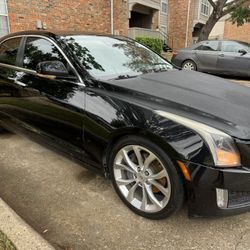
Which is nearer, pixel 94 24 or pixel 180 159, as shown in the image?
pixel 180 159

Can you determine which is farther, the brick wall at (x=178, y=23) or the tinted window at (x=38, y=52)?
the brick wall at (x=178, y=23)

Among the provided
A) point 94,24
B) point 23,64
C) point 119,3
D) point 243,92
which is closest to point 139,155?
point 243,92

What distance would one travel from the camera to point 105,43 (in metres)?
3.10

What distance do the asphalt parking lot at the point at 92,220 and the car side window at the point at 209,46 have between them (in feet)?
24.1

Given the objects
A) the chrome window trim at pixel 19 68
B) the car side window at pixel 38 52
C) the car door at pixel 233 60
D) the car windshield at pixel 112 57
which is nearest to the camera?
the car windshield at pixel 112 57

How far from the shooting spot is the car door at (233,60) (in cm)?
796

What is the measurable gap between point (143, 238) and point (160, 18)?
20.4m

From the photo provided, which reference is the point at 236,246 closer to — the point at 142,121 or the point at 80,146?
the point at 142,121

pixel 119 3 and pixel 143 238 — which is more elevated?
pixel 119 3

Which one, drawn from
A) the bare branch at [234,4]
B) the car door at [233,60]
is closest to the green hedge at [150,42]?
the bare branch at [234,4]

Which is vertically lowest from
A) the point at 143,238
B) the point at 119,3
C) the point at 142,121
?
the point at 143,238

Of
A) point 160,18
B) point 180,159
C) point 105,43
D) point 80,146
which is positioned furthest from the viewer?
point 160,18

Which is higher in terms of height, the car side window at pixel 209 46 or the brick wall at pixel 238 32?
the brick wall at pixel 238 32

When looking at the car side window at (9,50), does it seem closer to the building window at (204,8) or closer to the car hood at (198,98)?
the car hood at (198,98)
